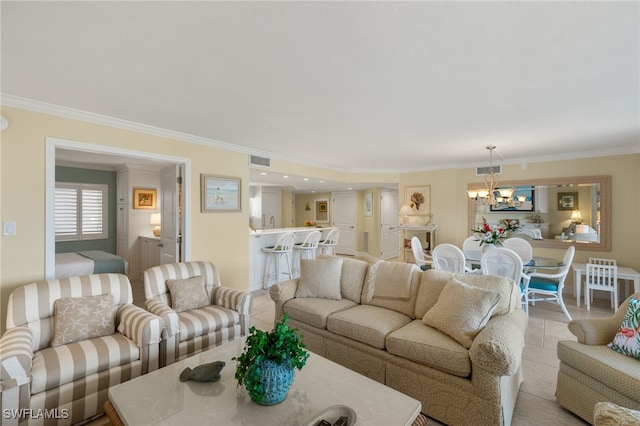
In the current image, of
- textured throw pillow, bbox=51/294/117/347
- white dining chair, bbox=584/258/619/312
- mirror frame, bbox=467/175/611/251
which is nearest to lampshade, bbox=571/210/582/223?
Result: mirror frame, bbox=467/175/611/251

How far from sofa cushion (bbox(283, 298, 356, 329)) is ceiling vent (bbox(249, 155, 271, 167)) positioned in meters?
2.45

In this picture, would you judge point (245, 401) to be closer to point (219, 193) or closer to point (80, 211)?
point (219, 193)

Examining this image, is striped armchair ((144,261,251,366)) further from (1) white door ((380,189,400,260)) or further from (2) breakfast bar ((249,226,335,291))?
(1) white door ((380,189,400,260))

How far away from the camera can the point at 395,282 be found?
295 centimetres


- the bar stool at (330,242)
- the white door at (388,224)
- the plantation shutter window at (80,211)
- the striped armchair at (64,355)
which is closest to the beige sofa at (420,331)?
the striped armchair at (64,355)

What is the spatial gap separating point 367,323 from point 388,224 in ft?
21.6

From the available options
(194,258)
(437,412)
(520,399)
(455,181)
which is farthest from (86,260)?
(455,181)

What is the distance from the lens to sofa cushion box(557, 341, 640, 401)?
1.78 metres

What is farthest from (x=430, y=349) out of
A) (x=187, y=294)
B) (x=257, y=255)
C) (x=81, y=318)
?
(x=257, y=255)

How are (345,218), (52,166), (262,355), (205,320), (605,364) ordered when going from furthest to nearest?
(345,218)
(52,166)
(205,320)
(605,364)
(262,355)

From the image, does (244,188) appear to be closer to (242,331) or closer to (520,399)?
(242,331)

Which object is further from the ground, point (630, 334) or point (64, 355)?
point (630, 334)

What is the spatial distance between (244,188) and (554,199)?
206 inches

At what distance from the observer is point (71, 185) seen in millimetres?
5703
